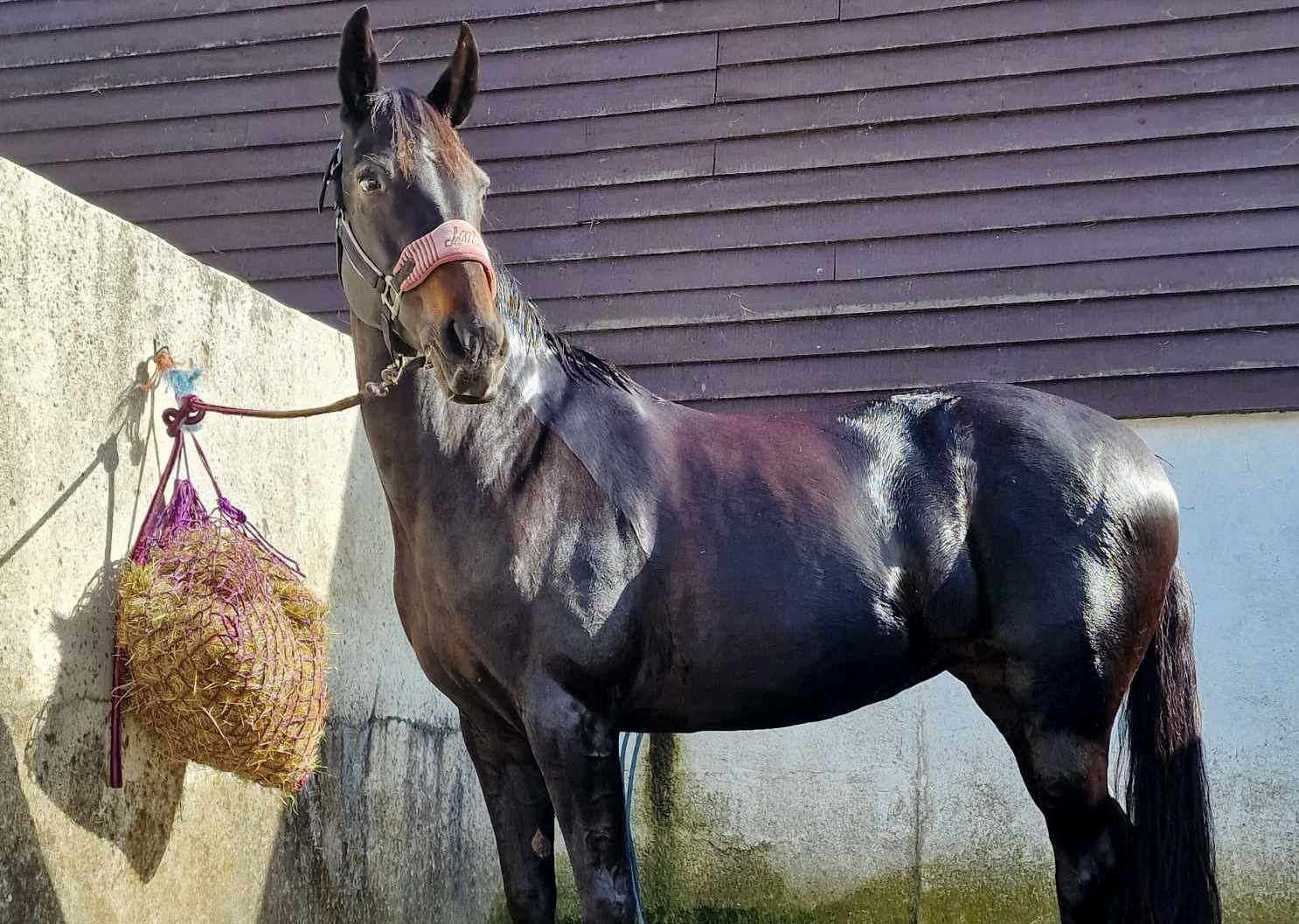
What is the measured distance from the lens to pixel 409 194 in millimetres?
2742

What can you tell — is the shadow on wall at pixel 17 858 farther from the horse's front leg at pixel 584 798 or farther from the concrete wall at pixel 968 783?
the concrete wall at pixel 968 783

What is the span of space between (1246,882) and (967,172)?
9.40 ft

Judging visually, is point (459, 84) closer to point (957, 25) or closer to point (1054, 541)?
point (1054, 541)

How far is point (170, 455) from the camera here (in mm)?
3383

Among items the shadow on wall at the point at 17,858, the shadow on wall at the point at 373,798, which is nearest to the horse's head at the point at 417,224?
the shadow on wall at the point at 17,858

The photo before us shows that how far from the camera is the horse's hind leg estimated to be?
3039mm

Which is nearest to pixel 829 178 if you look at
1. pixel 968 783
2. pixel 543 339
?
pixel 968 783

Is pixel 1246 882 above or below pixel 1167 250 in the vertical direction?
below

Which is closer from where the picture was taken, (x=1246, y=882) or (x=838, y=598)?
(x=838, y=598)

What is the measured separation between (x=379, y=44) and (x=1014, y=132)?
2886mm

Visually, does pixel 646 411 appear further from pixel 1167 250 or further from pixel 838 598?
pixel 1167 250

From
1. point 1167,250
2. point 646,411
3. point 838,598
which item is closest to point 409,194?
point 646,411

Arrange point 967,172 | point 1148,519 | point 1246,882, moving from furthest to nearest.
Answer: point 967,172 → point 1246,882 → point 1148,519

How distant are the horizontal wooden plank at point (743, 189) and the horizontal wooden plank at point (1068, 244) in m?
0.20
